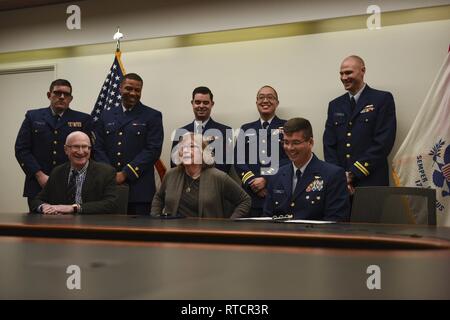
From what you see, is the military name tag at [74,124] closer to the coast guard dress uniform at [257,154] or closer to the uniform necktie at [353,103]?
the coast guard dress uniform at [257,154]

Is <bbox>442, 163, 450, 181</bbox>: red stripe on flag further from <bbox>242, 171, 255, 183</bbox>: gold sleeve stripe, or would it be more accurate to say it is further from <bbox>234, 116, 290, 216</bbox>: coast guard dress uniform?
<bbox>242, 171, 255, 183</bbox>: gold sleeve stripe

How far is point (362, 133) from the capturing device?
12.5 feet

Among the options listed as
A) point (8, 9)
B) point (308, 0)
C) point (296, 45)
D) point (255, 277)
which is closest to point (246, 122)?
point (296, 45)

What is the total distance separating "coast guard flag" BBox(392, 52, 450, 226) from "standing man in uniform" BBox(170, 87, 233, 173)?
4.35 feet

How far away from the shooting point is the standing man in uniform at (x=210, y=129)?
431cm

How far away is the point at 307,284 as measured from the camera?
1.06 metres

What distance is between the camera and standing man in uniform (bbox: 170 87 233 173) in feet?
14.1

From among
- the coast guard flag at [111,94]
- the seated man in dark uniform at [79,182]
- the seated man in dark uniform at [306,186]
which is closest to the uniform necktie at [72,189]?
the seated man in dark uniform at [79,182]

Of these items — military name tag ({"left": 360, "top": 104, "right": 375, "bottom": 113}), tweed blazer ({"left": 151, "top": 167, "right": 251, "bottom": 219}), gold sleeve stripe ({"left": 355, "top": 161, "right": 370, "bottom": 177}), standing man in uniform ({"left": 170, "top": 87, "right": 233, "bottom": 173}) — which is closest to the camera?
tweed blazer ({"left": 151, "top": 167, "right": 251, "bottom": 219})

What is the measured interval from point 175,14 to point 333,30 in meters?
1.44

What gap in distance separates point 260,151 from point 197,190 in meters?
1.13

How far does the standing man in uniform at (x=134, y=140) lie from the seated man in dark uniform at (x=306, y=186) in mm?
1770

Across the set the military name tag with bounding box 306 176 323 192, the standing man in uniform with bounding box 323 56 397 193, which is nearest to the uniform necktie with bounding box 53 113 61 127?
the standing man in uniform with bounding box 323 56 397 193

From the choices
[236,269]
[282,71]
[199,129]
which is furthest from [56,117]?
[236,269]
